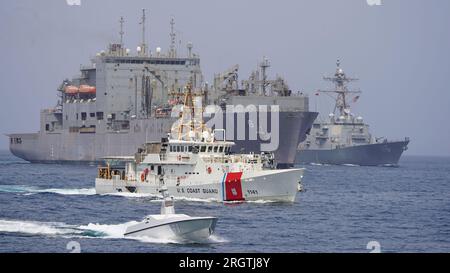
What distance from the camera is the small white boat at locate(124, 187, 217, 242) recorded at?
3372 centimetres

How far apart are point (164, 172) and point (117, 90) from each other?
70.0 m

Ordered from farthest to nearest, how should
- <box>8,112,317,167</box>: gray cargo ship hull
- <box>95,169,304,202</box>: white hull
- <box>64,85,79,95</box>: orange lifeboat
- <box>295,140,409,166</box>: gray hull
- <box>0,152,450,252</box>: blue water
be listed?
<box>295,140,409,166</box>: gray hull → <box>64,85,79,95</box>: orange lifeboat → <box>8,112,317,167</box>: gray cargo ship hull → <box>95,169,304,202</box>: white hull → <box>0,152,450,252</box>: blue water

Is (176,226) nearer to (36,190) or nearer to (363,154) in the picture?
(36,190)

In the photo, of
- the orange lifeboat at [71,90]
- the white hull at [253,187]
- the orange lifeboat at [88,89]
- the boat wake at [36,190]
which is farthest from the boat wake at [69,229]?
the orange lifeboat at [71,90]

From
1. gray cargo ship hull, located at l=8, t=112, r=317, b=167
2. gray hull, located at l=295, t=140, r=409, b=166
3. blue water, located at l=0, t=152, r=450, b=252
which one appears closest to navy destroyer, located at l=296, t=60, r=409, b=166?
gray hull, located at l=295, t=140, r=409, b=166

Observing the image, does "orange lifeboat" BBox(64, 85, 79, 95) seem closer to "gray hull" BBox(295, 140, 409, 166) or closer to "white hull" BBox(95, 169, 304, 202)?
"gray hull" BBox(295, 140, 409, 166)

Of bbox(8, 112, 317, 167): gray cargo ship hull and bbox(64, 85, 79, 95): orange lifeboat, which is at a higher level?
bbox(64, 85, 79, 95): orange lifeboat

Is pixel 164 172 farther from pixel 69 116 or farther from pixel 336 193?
pixel 69 116

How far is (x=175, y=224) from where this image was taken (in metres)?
33.8

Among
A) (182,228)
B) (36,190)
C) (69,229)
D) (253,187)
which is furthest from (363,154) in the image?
(182,228)

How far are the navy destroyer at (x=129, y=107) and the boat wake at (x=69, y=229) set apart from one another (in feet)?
196

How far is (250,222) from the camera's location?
42625mm

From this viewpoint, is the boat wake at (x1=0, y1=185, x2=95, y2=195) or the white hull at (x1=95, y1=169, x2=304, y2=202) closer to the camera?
the white hull at (x1=95, y1=169, x2=304, y2=202)

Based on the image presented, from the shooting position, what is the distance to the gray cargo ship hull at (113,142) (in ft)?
344
